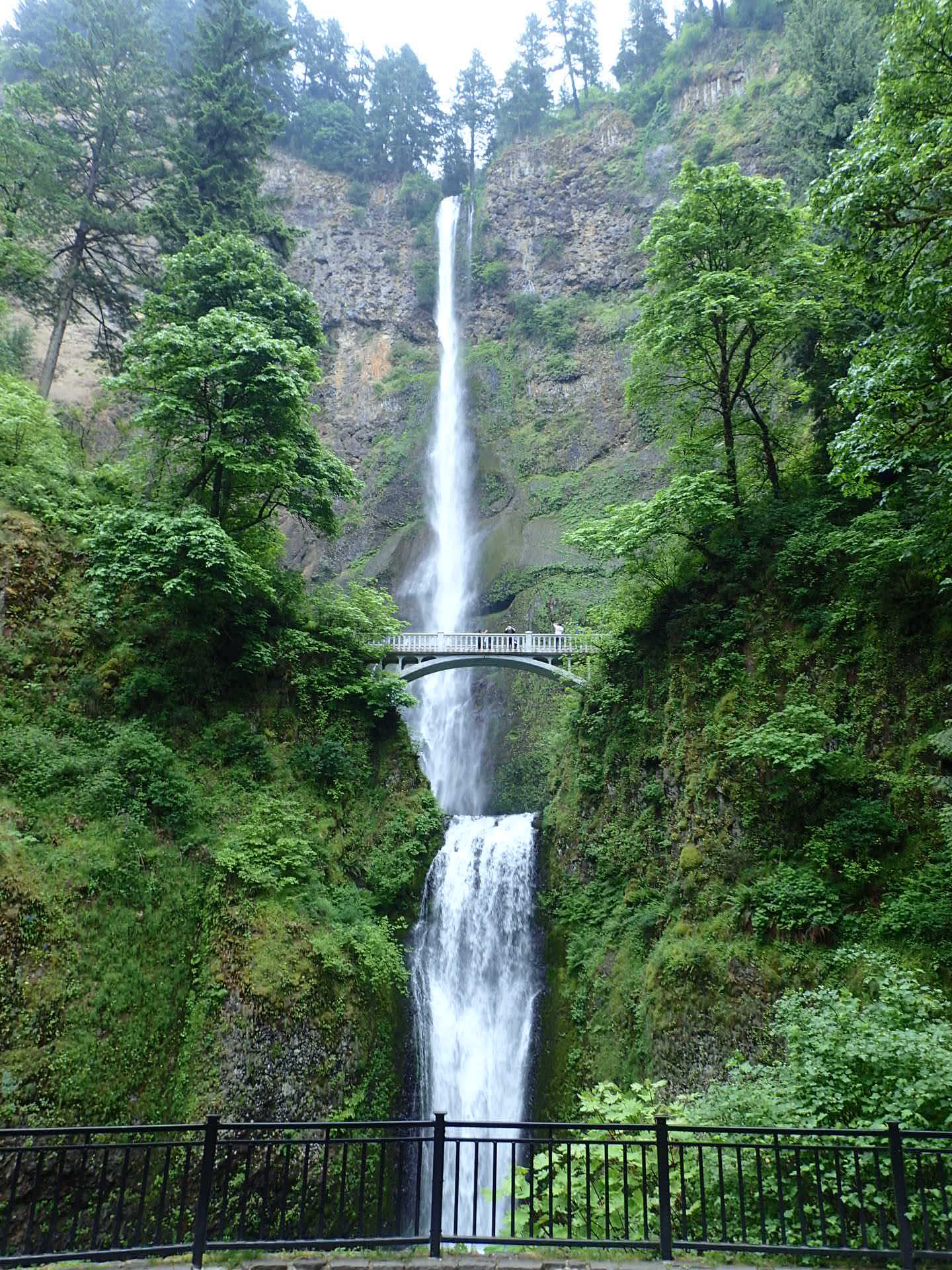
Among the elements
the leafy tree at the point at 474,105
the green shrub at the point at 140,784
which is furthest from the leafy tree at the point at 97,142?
the leafy tree at the point at 474,105

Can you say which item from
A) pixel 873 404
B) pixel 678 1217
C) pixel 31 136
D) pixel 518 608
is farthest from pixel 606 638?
pixel 31 136

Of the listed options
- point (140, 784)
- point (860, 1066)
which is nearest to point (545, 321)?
point (140, 784)

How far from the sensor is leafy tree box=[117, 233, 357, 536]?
46.9 ft

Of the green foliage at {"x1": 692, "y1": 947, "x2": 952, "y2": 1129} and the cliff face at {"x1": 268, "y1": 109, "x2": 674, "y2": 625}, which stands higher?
the cliff face at {"x1": 268, "y1": 109, "x2": 674, "y2": 625}

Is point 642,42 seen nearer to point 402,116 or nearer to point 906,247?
point 402,116

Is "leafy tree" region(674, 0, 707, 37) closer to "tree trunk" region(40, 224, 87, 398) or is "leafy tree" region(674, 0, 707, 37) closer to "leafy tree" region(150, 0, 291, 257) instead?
"leafy tree" region(150, 0, 291, 257)

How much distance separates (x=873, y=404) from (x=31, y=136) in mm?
21974

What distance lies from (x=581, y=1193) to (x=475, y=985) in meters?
8.83

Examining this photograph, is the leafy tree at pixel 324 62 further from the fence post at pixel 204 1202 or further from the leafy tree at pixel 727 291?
the fence post at pixel 204 1202

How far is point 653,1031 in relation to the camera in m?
10.8

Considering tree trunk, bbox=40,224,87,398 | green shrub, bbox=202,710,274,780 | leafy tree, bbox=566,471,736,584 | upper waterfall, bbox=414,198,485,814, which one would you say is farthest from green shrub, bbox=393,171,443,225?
green shrub, bbox=202,710,274,780

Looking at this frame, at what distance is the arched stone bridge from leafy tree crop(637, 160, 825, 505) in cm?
862

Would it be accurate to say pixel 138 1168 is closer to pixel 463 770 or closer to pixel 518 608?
pixel 463 770

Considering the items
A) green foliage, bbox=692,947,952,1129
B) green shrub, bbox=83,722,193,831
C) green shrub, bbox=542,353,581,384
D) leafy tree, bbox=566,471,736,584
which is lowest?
green foliage, bbox=692,947,952,1129
